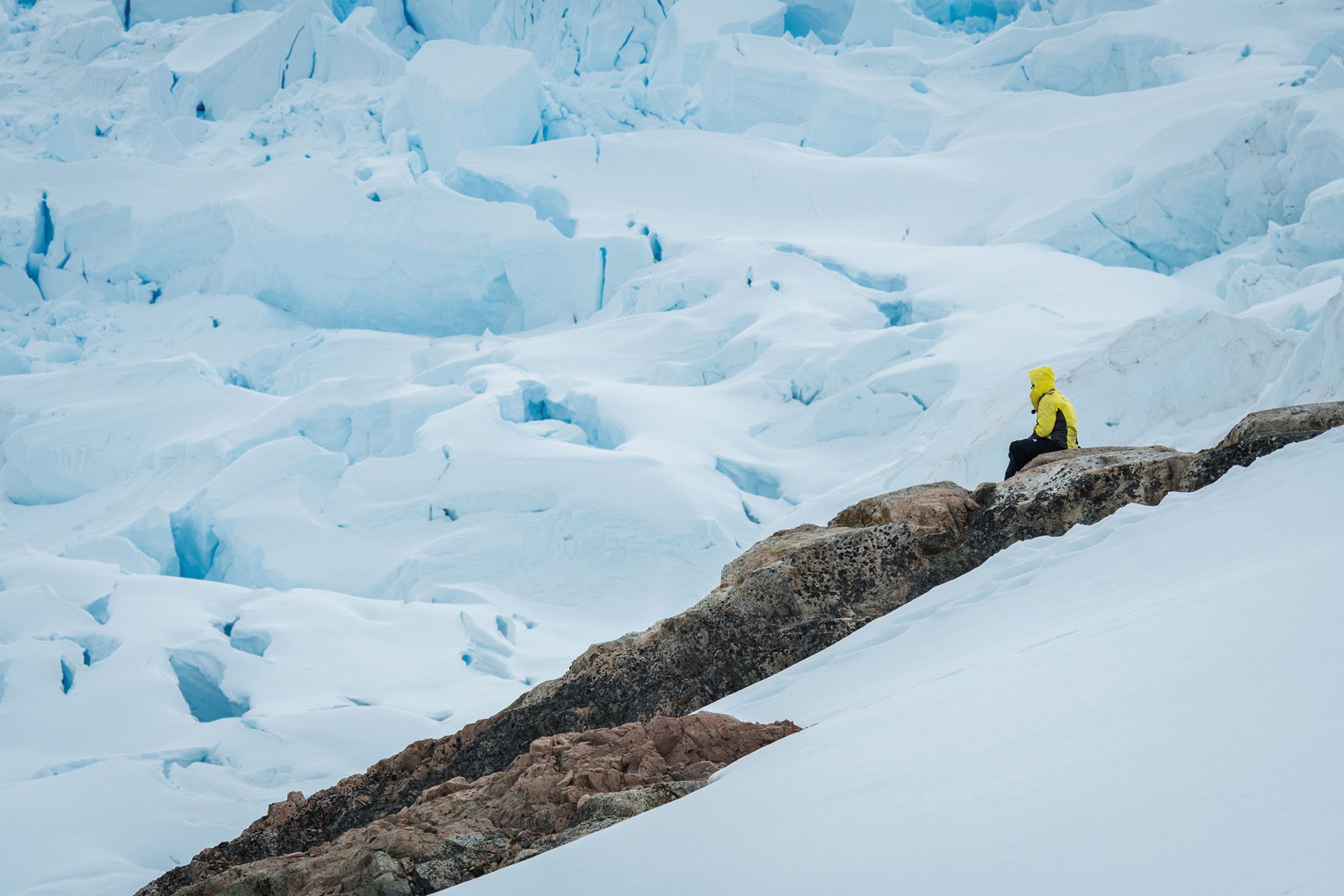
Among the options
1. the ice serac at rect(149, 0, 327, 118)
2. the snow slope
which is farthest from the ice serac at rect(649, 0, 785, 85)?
the snow slope

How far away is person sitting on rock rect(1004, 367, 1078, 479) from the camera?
5.83 meters

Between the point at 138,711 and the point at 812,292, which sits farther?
the point at 812,292

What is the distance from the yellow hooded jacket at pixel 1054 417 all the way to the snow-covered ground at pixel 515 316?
274cm

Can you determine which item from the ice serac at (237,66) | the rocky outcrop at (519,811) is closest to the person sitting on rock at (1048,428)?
the rocky outcrop at (519,811)

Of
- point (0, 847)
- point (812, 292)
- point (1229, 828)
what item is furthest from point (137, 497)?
point (1229, 828)

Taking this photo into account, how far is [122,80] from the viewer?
29.5 metres

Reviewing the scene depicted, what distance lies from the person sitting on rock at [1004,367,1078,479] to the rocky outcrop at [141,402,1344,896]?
0.81 m

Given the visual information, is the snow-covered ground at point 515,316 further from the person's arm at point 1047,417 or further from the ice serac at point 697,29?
the person's arm at point 1047,417

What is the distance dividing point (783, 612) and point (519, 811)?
Result: 1824 millimetres

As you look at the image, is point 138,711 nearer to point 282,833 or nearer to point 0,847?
point 0,847

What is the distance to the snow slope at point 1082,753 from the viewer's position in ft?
5.01

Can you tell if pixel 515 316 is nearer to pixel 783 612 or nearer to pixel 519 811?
pixel 783 612

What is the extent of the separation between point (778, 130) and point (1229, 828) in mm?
25997

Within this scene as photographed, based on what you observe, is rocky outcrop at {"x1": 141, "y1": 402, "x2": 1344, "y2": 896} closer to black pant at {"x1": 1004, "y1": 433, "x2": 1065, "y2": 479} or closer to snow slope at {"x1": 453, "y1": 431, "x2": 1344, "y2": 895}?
snow slope at {"x1": 453, "y1": 431, "x2": 1344, "y2": 895}
